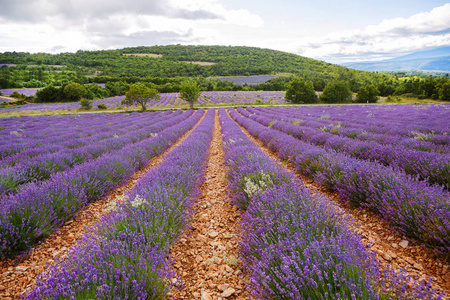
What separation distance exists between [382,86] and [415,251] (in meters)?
65.0

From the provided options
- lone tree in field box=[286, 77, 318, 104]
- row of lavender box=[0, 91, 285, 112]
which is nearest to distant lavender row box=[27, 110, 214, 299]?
row of lavender box=[0, 91, 285, 112]

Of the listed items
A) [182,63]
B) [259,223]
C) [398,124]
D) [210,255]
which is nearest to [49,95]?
[210,255]

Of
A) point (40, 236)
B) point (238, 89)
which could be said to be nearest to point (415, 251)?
point (40, 236)

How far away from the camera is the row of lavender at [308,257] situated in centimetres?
113

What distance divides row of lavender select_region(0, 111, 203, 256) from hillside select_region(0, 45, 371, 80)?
7560 centimetres

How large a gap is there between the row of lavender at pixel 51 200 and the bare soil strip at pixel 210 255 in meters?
1.64

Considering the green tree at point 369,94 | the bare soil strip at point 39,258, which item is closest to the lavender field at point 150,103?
the green tree at point 369,94

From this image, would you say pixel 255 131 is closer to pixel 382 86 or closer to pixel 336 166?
pixel 336 166

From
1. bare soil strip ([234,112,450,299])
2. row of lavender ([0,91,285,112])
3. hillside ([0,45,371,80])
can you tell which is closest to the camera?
bare soil strip ([234,112,450,299])

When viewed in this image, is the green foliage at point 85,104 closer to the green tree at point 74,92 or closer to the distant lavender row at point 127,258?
the green tree at point 74,92

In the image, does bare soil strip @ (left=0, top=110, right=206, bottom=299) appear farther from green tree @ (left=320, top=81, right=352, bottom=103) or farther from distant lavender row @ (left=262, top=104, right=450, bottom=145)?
green tree @ (left=320, top=81, right=352, bottom=103)

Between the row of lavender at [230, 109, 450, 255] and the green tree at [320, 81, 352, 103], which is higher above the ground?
the green tree at [320, 81, 352, 103]

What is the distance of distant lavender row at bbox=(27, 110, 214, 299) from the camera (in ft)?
4.11

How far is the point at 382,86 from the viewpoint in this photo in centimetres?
5188
